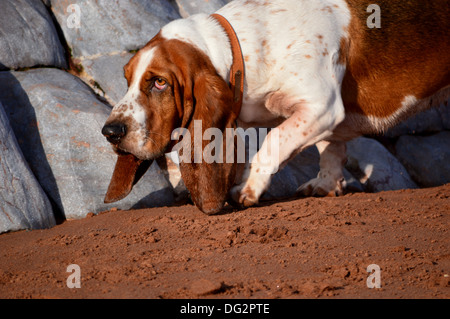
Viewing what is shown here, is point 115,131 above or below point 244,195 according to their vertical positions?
above

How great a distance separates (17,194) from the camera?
4098 mm

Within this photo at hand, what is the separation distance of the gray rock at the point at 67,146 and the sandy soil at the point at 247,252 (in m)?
0.43

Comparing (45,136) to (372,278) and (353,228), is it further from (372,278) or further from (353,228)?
(372,278)

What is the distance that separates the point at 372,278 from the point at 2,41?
13.4ft

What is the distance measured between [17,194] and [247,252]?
1987 millimetres

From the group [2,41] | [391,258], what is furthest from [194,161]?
[2,41]

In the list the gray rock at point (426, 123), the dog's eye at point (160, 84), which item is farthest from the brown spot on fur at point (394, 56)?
the gray rock at point (426, 123)

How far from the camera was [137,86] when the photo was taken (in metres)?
3.60

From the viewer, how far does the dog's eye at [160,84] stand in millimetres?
3555

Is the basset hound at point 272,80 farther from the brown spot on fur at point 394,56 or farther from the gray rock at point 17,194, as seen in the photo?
the gray rock at point 17,194

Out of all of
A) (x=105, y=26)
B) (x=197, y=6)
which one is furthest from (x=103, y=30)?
(x=197, y=6)

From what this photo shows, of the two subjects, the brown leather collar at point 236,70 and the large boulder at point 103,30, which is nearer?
the brown leather collar at point 236,70

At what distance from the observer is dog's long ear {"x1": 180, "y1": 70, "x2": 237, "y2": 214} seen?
11.8ft

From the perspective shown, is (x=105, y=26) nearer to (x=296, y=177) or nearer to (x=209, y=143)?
(x=296, y=177)
